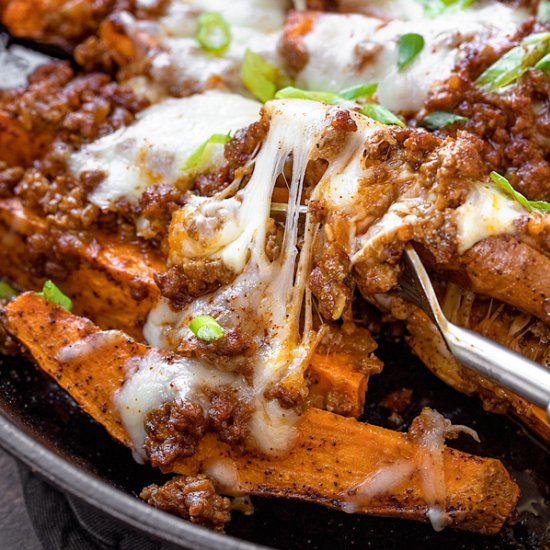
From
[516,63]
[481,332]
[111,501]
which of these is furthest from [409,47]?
[111,501]

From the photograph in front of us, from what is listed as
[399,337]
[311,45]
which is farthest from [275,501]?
[311,45]

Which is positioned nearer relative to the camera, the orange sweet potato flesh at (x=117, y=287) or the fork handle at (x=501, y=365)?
the fork handle at (x=501, y=365)

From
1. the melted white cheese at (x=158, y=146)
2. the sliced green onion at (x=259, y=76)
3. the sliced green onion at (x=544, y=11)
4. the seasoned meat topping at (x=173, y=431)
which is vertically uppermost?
the sliced green onion at (x=544, y=11)

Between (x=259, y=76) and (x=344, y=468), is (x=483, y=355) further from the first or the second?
(x=259, y=76)

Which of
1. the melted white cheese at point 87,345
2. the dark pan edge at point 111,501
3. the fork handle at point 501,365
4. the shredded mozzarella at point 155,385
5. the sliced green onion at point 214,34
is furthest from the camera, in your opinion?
the sliced green onion at point 214,34

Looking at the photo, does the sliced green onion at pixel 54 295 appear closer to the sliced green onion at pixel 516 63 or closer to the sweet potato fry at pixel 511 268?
the sweet potato fry at pixel 511 268

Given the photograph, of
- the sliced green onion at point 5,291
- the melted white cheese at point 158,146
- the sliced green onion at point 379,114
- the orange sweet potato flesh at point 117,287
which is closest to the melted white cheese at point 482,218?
the sliced green onion at point 379,114
